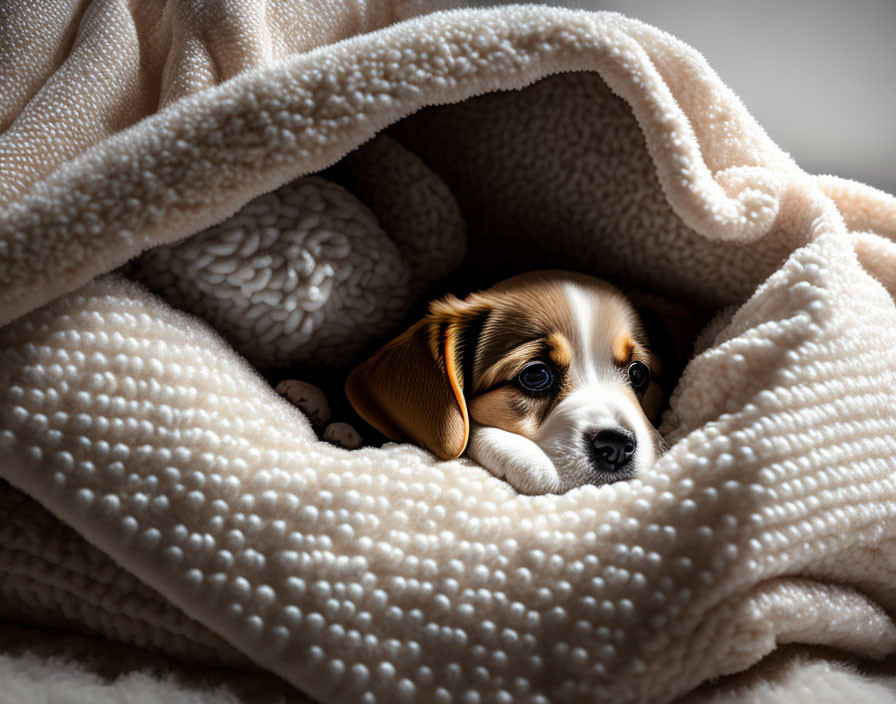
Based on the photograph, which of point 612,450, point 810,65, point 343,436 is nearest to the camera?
point 612,450

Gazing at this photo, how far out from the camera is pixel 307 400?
826mm

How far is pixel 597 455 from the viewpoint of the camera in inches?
27.8

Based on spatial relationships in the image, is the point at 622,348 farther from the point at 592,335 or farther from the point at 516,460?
the point at 516,460

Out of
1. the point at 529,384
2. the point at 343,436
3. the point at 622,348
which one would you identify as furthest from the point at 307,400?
the point at 622,348

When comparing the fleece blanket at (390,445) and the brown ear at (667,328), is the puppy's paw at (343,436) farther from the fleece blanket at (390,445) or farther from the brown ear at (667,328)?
the brown ear at (667,328)

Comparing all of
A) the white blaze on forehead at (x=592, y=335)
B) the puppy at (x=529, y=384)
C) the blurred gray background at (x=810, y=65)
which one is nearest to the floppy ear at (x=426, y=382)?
the puppy at (x=529, y=384)

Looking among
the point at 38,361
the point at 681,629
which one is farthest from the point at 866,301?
the point at 38,361

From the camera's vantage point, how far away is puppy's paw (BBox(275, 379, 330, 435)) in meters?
0.82

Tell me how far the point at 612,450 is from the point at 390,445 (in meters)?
0.22

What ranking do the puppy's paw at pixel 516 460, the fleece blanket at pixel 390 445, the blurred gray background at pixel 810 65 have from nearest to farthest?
the fleece blanket at pixel 390 445 < the puppy's paw at pixel 516 460 < the blurred gray background at pixel 810 65

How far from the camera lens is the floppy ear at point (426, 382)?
0.74m

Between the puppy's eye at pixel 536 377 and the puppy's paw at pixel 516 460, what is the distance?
67mm

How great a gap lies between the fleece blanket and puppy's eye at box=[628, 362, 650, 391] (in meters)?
0.09

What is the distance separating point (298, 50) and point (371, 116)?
40 cm
